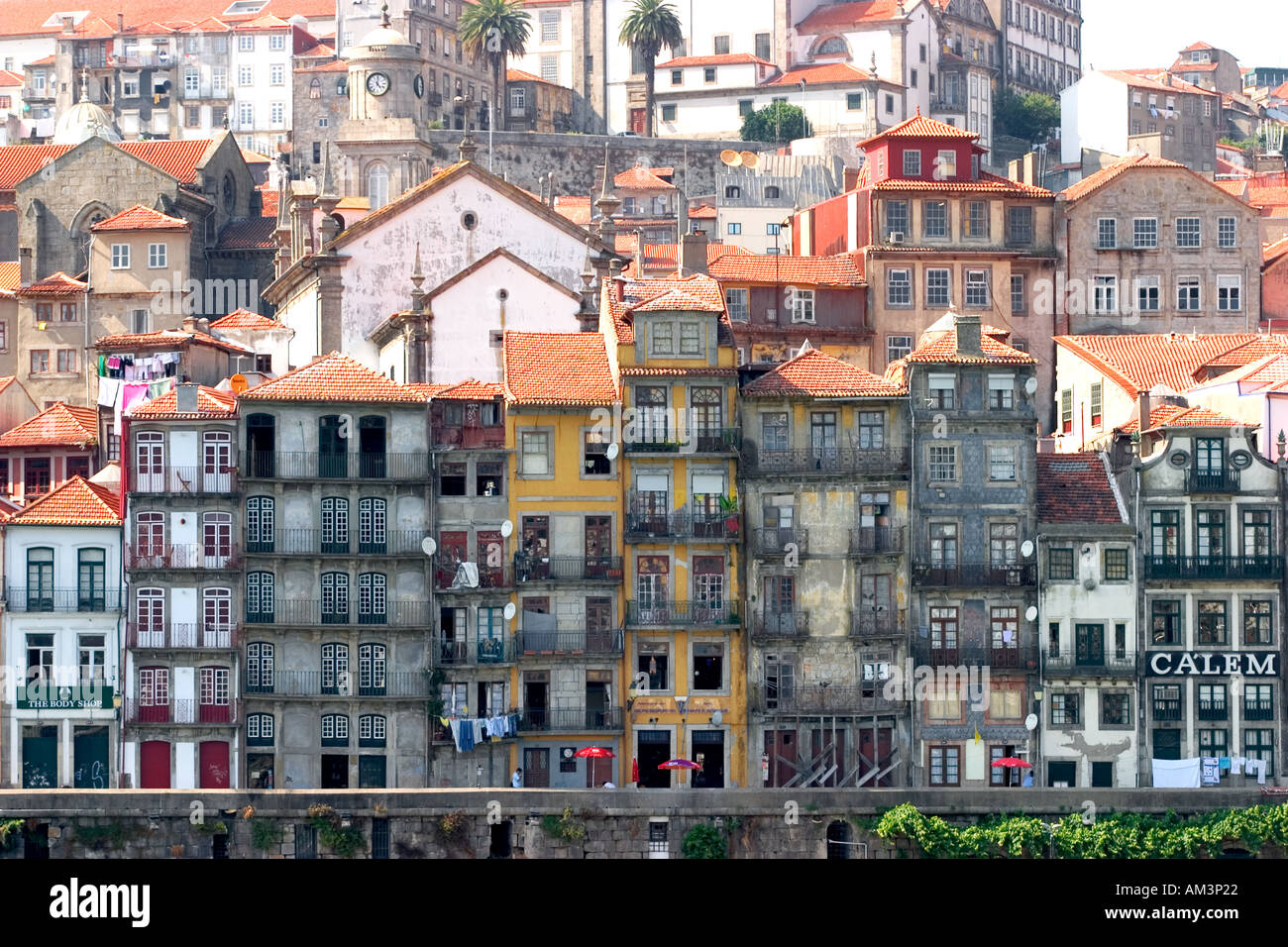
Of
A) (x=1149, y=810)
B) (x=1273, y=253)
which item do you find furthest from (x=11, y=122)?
(x=1149, y=810)

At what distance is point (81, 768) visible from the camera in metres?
69.8

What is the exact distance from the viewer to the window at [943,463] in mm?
71688

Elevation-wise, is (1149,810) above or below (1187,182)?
below

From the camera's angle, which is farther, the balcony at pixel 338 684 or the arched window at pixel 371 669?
the arched window at pixel 371 669

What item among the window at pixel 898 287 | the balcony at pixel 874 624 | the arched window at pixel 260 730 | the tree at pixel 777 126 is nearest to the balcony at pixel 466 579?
the arched window at pixel 260 730

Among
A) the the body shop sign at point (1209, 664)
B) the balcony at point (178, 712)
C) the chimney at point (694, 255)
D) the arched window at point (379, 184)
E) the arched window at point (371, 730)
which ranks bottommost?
the arched window at point (371, 730)

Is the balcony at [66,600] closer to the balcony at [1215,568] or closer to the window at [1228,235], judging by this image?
the balcony at [1215,568]

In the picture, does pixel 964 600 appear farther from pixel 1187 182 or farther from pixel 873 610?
pixel 1187 182

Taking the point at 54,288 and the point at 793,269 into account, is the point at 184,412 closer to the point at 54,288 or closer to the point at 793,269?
the point at 793,269

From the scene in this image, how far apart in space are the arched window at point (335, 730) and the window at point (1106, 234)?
117 feet

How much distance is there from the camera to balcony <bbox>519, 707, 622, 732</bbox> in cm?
6969

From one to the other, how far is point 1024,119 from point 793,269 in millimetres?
69677

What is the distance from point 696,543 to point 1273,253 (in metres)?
35.6

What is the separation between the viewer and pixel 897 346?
291ft
